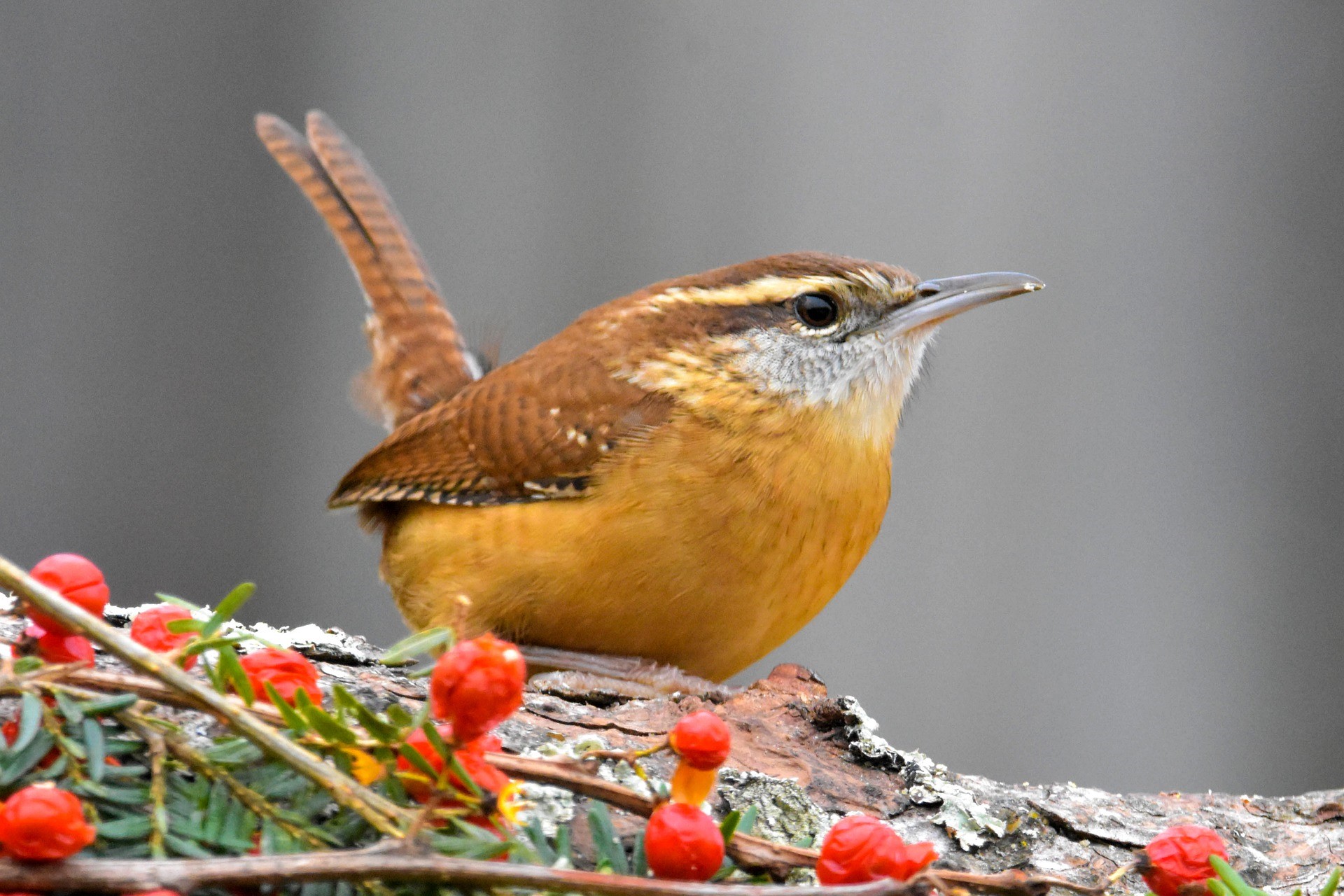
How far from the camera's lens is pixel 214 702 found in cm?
77

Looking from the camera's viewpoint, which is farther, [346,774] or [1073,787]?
[1073,787]

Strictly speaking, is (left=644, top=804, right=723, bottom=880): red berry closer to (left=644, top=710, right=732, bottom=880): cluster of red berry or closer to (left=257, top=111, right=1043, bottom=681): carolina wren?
(left=644, top=710, right=732, bottom=880): cluster of red berry

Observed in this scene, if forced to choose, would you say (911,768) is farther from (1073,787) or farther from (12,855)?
(12,855)

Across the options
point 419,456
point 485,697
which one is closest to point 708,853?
point 485,697

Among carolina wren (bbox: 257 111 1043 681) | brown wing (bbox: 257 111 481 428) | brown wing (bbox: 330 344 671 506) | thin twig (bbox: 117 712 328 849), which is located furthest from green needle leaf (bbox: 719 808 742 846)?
brown wing (bbox: 257 111 481 428)

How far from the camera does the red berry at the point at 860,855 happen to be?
3.15ft

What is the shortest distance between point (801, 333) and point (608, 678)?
832 mm

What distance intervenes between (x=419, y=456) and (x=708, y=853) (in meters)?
1.86

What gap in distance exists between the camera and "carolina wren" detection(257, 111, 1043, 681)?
2082 millimetres

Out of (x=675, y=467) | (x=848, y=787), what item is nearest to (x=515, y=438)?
(x=675, y=467)

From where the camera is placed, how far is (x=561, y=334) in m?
2.76

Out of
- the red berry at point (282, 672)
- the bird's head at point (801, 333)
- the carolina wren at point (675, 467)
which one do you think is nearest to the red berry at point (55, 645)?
the red berry at point (282, 672)

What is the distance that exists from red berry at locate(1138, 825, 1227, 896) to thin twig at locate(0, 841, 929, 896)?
48cm

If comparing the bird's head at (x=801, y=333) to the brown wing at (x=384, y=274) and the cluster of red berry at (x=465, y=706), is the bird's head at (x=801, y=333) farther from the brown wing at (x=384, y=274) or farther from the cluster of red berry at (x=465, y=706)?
the cluster of red berry at (x=465, y=706)
